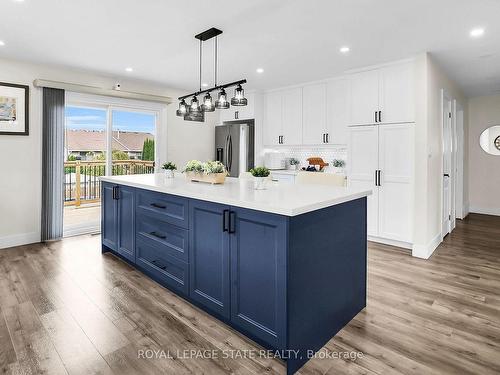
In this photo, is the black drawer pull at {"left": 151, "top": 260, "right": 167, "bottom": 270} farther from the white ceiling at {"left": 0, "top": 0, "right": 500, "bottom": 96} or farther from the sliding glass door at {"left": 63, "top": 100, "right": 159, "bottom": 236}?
the sliding glass door at {"left": 63, "top": 100, "right": 159, "bottom": 236}

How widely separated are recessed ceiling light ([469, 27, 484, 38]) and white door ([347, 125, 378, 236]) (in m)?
1.43

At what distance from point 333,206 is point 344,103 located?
333 centimetres

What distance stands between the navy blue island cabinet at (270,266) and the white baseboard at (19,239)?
105 inches

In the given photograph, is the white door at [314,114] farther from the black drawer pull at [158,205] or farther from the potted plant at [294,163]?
the black drawer pull at [158,205]

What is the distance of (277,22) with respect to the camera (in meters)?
2.95

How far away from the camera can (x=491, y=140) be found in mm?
6379

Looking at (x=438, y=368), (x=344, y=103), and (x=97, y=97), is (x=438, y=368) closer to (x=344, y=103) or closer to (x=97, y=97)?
(x=344, y=103)

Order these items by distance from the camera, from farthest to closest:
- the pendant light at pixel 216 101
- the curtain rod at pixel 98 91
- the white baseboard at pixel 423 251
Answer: the curtain rod at pixel 98 91, the white baseboard at pixel 423 251, the pendant light at pixel 216 101

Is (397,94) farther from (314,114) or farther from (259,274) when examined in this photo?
(259,274)

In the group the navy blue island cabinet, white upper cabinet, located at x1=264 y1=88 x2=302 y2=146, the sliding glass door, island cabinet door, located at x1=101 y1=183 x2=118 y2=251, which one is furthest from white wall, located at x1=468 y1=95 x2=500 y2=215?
island cabinet door, located at x1=101 y1=183 x2=118 y2=251

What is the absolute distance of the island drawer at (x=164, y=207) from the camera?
246cm

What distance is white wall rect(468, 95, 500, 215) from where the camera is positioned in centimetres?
636

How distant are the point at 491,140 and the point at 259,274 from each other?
6.83 meters

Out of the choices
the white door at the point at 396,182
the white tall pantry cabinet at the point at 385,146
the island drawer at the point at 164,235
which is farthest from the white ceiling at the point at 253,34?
the island drawer at the point at 164,235
